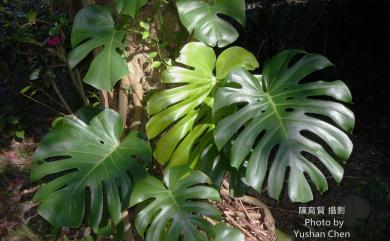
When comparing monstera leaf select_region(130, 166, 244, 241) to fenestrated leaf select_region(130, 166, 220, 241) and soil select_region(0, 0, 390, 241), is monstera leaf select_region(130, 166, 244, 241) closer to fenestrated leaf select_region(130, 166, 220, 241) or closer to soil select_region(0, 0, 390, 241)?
fenestrated leaf select_region(130, 166, 220, 241)

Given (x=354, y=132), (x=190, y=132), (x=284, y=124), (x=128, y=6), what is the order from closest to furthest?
(x=284, y=124) → (x=128, y=6) → (x=190, y=132) → (x=354, y=132)

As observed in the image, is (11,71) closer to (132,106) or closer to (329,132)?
(132,106)

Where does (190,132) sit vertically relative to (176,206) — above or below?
above

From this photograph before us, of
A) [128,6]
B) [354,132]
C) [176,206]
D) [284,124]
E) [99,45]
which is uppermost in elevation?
[128,6]

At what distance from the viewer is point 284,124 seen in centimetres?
149

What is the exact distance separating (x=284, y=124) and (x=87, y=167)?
2.44ft

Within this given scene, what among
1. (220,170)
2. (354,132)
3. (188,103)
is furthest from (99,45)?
(354,132)

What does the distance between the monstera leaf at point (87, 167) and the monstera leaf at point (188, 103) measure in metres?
0.09

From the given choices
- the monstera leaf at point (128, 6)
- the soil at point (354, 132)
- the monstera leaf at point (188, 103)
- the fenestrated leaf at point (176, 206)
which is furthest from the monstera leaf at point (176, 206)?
the soil at point (354, 132)

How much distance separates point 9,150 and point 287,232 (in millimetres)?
2064

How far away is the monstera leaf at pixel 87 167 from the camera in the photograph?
60.7 inches

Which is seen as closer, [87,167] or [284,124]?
[284,124]

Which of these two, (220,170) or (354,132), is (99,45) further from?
(354,132)

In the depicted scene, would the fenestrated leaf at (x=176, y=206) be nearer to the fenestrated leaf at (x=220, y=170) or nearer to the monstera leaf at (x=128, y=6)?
the fenestrated leaf at (x=220, y=170)
